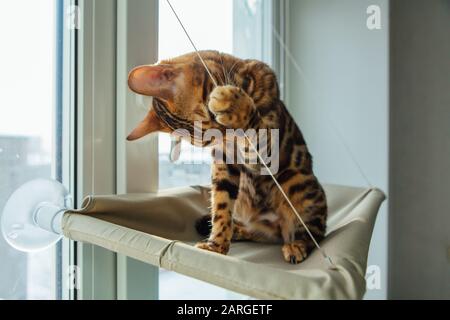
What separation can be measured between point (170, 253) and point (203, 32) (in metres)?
0.40

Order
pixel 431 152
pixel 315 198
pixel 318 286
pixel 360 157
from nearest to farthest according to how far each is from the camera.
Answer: pixel 318 286
pixel 315 198
pixel 431 152
pixel 360 157

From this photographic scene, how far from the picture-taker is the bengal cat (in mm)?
467

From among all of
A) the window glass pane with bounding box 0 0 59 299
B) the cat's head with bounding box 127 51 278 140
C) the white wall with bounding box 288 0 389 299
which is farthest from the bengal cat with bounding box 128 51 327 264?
the white wall with bounding box 288 0 389 299

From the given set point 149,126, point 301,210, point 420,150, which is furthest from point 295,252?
point 420,150

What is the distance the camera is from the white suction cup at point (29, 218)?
0.46 meters

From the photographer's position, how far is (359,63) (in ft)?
3.10

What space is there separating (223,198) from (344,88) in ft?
2.12

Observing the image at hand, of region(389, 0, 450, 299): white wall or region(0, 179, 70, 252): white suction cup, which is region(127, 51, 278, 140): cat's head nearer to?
region(0, 179, 70, 252): white suction cup

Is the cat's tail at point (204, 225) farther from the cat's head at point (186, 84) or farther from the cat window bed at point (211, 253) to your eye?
the cat's head at point (186, 84)

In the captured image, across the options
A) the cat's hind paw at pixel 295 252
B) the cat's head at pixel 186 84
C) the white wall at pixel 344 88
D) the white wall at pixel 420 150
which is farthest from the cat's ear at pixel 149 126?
the white wall at pixel 420 150

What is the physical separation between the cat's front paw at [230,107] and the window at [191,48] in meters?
0.07
